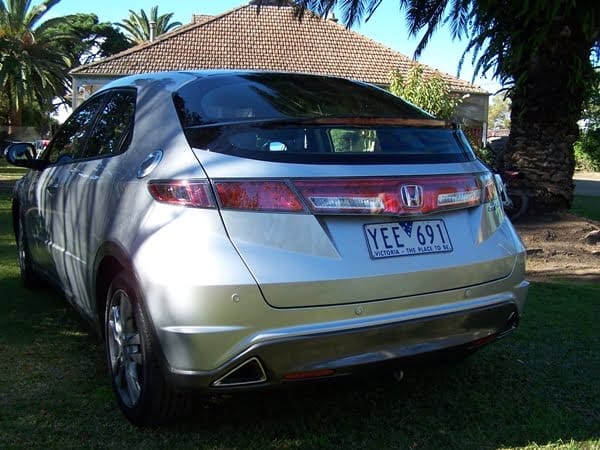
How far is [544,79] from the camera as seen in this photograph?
7.96 meters

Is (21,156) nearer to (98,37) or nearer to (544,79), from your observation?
(544,79)

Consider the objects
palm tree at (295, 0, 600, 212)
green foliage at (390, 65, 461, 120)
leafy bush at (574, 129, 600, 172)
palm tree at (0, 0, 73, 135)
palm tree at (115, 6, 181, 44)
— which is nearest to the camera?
palm tree at (295, 0, 600, 212)

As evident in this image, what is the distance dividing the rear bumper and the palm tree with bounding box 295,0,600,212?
570cm

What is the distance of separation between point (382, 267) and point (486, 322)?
26.3 inches

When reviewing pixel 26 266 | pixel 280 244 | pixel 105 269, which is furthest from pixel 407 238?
pixel 26 266

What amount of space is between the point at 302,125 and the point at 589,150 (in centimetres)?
3221

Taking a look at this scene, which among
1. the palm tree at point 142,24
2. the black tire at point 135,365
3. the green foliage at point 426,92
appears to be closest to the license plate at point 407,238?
the black tire at point 135,365

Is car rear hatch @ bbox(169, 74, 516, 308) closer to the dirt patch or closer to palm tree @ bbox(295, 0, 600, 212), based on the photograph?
the dirt patch

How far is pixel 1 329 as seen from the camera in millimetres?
4465

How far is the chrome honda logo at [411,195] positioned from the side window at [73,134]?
220 cm

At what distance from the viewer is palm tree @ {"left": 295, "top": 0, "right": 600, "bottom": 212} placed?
7668 mm

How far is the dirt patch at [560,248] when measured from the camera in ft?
21.3

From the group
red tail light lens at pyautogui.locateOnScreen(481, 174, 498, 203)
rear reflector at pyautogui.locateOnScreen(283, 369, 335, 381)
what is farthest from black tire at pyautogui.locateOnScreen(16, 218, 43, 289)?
red tail light lens at pyautogui.locateOnScreen(481, 174, 498, 203)

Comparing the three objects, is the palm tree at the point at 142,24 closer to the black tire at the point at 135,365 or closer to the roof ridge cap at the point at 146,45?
the roof ridge cap at the point at 146,45
